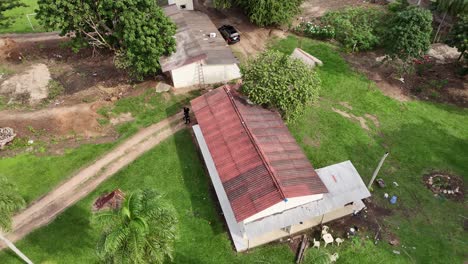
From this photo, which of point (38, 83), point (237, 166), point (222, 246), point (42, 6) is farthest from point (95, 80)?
point (222, 246)

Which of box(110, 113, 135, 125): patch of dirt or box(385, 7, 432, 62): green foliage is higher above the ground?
box(385, 7, 432, 62): green foliage

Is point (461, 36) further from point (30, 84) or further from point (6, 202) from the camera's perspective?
point (30, 84)

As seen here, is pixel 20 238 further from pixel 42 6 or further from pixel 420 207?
pixel 420 207

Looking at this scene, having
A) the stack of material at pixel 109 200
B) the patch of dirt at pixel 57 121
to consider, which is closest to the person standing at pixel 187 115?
the patch of dirt at pixel 57 121

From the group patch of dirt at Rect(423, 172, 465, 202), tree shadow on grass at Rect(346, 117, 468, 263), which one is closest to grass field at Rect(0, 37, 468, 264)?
tree shadow on grass at Rect(346, 117, 468, 263)

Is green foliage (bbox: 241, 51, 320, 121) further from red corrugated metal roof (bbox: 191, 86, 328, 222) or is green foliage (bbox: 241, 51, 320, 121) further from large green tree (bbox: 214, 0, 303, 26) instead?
large green tree (bbox: 214, 0, 303, 26)

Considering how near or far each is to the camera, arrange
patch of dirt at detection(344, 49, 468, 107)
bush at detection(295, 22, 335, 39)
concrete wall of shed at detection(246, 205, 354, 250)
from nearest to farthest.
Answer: concrete wall of shed at detection(246, 205, 354, 250)
patch of dirt at detection(344, 49, 468, 107)
bush at detection(295, 22, 335, 39)
